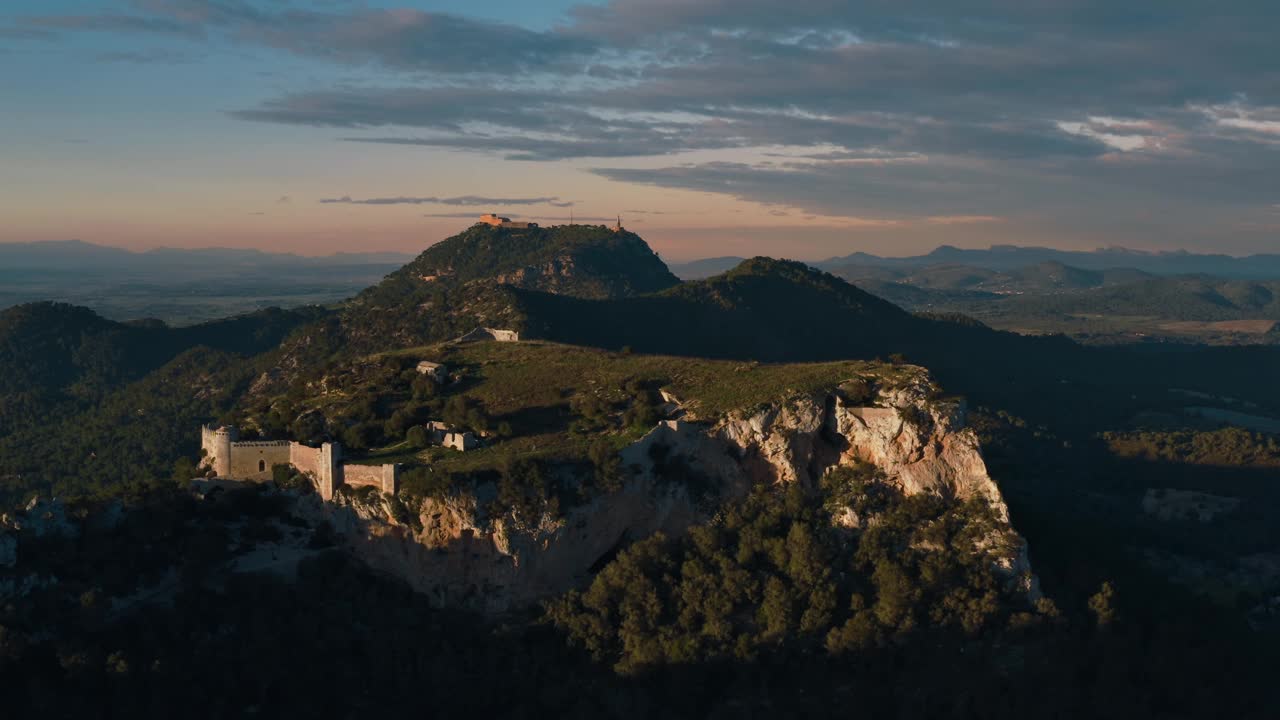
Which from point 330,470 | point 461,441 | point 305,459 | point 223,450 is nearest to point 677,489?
point 461,441

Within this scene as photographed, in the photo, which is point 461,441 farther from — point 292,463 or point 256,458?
point 256,458

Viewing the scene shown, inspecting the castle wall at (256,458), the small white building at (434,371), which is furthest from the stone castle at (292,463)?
the small white building at (434,371)

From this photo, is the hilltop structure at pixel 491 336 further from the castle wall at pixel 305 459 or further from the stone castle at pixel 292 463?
the castle wall at pixel 305 459

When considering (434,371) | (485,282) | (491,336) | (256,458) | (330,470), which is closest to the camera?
(330,470)

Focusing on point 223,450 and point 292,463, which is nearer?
point 292,463

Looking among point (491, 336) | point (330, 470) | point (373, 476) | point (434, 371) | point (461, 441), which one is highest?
point (491, 336)
